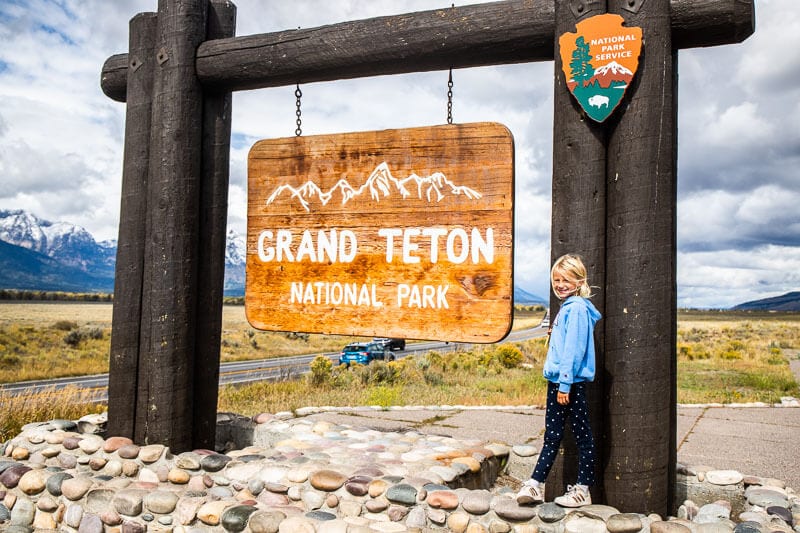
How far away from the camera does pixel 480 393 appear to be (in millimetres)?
11398

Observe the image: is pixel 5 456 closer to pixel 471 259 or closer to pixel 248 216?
pixel 248 216

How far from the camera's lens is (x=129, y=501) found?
4.09m

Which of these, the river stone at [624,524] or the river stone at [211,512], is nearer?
the river stone at [624,524]

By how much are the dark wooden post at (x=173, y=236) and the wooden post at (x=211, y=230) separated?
9 centimetres

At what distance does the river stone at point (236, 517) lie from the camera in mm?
3775

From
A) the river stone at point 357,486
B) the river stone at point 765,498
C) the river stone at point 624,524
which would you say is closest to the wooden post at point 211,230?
the river stone at point 357,486

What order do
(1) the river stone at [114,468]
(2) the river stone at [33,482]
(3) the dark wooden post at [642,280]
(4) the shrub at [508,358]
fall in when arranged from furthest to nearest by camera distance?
(4) the shrub at [508,358] → (1) the river stone at [114,468] → (2) the river stone at [33,482] → (3) the dark wooden post at [642,280]

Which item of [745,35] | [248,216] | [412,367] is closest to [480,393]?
[412,367]

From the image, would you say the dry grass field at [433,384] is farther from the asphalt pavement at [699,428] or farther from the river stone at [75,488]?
the river stone at [75,488]

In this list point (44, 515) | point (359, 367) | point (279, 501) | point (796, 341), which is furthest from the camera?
point (796, 341)

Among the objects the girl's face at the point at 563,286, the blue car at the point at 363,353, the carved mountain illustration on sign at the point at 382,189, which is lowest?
the blue car at the point at 363,353

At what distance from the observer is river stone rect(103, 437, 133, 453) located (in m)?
4.70

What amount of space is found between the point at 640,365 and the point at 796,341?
1303 inches

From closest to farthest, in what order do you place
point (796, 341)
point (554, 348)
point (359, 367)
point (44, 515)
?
point (554, 348), point (44, 515), point (359, 367), point (796, 341)
